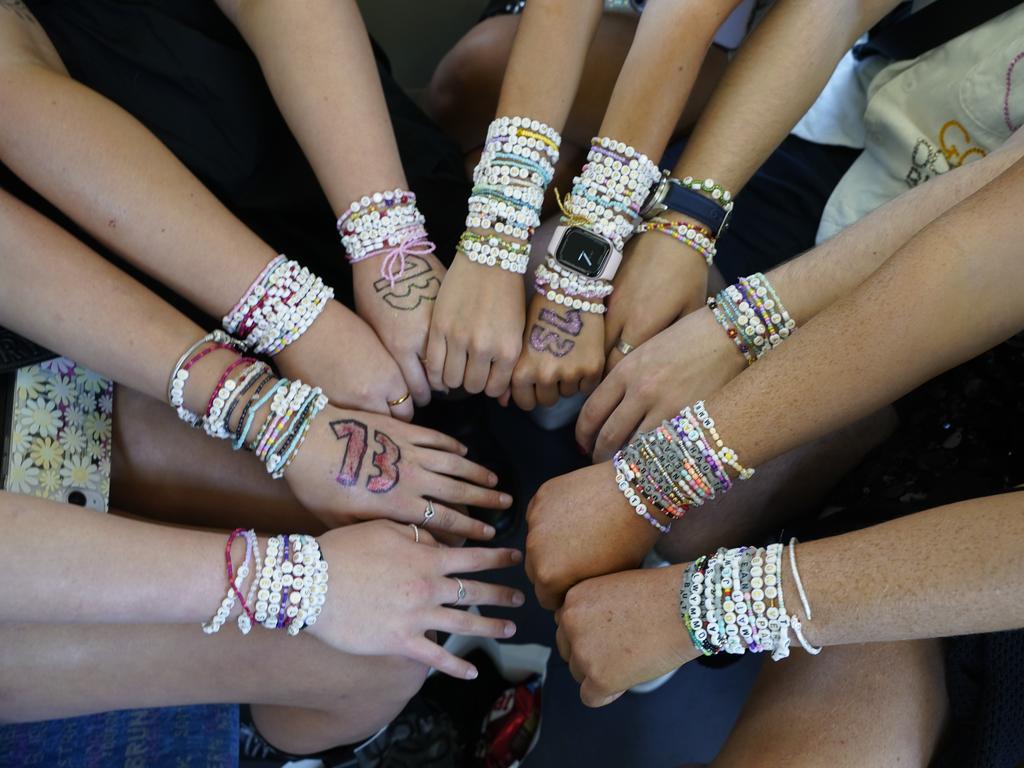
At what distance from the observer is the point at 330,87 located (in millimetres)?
996

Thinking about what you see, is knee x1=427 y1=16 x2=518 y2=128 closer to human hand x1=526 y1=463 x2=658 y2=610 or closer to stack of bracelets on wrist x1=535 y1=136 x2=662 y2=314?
stack of bracelets on wrist x1=535 y1=136 x2=662 y2=314

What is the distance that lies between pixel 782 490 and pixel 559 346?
1.15ft

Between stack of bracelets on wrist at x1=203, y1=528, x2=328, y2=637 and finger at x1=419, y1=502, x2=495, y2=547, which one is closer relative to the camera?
stack of bracelets on wrist at x1=203, y1=528, x2=328, y2=637

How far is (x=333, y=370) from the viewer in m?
0.97

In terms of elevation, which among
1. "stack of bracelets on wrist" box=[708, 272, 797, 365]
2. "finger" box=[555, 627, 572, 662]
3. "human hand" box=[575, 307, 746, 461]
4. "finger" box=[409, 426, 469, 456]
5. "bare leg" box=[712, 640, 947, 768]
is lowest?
"bare leg" box=[712, 640, 947, 768]

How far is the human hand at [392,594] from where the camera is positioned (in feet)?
2.88

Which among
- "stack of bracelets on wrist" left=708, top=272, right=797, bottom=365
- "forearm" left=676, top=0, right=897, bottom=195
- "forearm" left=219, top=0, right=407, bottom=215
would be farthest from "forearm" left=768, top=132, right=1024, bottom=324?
"forearm" left=219, top=0, right=407, bottom=215

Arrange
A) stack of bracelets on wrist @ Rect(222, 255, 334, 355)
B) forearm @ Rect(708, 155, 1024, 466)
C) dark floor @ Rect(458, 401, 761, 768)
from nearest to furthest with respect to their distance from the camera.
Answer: forearm @ Rect(708, 155, 1024, 466), stack of bracelets on wrist @ Rect(222, 255, 334, 355), dark floor @ Rect(458, 401, 761, 768)

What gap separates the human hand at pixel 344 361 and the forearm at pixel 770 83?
0.46 meters

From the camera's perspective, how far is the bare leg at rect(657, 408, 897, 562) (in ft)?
3.36

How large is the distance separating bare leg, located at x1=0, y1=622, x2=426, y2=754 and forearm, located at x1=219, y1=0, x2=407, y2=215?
557mm

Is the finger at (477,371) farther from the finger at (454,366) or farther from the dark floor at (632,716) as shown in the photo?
the dark floor at (632,716)

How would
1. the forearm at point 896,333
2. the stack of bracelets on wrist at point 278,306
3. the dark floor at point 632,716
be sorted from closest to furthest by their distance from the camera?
the forearm at point 896,333
the stack of bracelets on wrist at point 278,306
the dark floor at point 632,716

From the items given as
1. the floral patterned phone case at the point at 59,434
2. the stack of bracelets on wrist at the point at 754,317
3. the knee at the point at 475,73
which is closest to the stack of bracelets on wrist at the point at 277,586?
the floral patterned phone case at the point at 59,434
